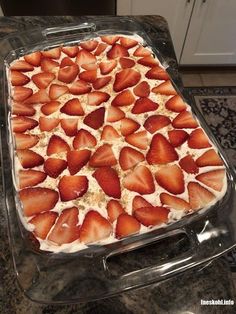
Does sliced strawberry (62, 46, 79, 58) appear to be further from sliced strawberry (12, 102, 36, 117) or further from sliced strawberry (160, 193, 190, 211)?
sliced strawberry (160, 193, 190, 211)

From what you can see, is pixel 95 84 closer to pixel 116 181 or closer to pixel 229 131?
pixel 116 181

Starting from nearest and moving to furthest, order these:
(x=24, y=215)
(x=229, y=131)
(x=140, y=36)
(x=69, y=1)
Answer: (x=24, y=215) → (x=140, y=36) → (x=69, y=1) → (x=229, y=131)

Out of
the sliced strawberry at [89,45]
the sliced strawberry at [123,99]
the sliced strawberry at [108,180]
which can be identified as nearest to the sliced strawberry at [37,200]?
the sliced strawberry at [108,180]

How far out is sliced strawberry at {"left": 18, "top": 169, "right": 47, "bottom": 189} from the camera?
74 cm

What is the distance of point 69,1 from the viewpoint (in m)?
1.35

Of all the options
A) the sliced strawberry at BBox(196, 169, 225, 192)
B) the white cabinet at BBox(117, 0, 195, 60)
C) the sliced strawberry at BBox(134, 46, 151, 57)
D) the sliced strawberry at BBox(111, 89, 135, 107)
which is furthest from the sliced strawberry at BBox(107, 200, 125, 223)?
the white cabinet at BBox(117, 0, 195, 60)

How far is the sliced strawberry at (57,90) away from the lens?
910 mm

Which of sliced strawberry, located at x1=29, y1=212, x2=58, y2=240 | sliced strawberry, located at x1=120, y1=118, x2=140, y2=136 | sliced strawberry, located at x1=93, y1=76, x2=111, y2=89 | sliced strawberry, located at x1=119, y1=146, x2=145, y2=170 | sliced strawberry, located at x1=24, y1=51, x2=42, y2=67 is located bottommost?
sliced strawberry, located at x1=29, y1=212, x2=58, y2=240

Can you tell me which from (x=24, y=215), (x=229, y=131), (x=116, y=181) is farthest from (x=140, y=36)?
(x=229, y=131)

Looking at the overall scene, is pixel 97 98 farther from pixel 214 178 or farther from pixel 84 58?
pixel 214 178

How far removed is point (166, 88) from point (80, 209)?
0.46 metres

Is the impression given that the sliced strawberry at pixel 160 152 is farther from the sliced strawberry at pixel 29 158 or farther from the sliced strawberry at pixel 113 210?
the sliced strawberry at pixel 29 158

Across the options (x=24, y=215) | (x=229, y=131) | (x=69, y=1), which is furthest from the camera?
(x=229, y=131)

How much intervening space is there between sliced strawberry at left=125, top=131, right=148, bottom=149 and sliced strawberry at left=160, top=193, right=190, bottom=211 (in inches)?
6.3
